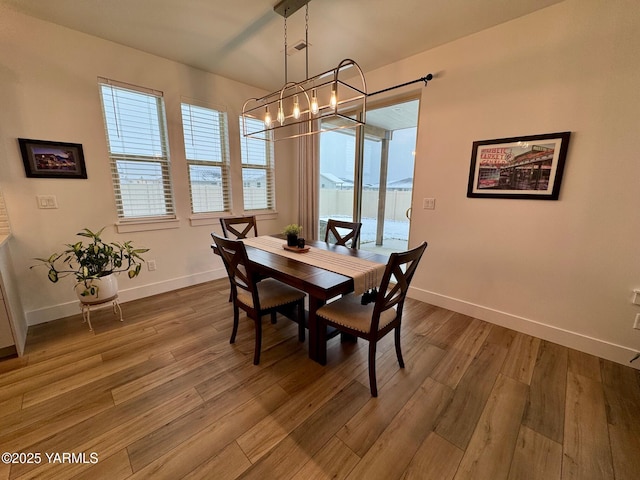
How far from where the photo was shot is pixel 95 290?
91.5 inches

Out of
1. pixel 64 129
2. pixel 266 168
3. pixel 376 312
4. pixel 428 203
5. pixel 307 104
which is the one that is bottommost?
pixel 376 312

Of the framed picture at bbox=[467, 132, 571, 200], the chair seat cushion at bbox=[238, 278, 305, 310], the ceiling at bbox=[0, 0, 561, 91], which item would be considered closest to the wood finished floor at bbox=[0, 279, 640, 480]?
the chair seat cushion at bbox=[238, 278, 305, 310]

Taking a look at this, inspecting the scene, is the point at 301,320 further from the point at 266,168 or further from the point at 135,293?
the point at 266,168

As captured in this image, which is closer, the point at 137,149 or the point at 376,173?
the point at 137,149

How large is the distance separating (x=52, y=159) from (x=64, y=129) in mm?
306

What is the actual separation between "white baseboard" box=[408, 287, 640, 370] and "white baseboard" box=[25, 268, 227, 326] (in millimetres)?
2885

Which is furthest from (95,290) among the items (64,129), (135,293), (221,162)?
(221,162)

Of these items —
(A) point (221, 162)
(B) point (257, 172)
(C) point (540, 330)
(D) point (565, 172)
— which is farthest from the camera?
(B) point (257, 172)

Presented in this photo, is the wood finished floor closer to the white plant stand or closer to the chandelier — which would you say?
the white plant stand

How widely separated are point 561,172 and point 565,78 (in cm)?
72

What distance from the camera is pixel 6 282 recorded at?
1944 millimetres

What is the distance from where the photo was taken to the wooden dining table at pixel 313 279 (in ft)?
5.21

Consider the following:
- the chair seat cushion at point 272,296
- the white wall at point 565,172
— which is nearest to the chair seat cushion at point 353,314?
the chair seat cushion at point 272,296

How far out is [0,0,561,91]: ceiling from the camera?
6.60 feet
